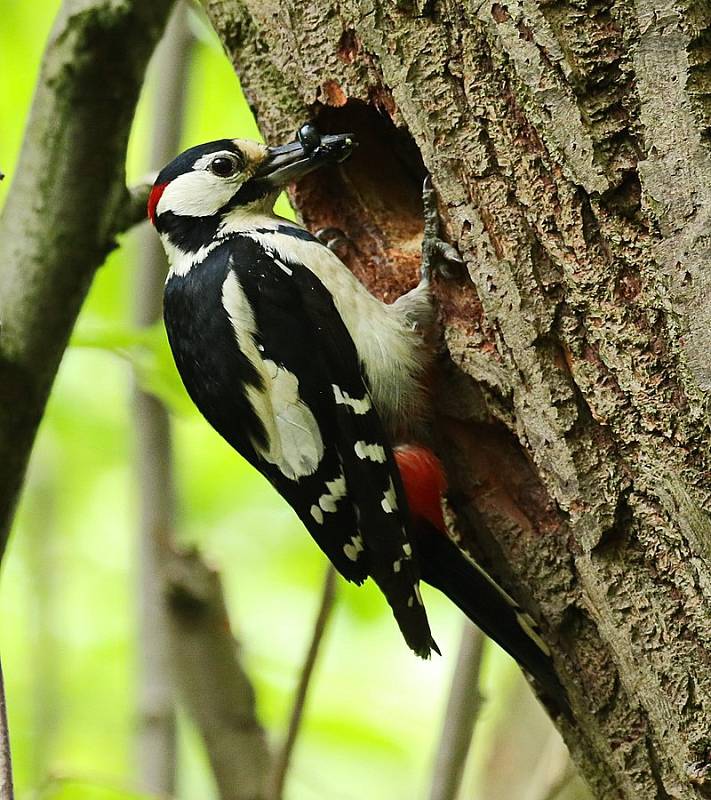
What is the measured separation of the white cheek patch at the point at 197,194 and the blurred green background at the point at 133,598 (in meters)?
0.87

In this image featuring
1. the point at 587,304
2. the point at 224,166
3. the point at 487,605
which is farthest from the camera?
the point at 224,166

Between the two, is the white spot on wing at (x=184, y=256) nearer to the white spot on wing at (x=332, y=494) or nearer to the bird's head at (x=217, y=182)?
the bird's head at (x=217, y=182)

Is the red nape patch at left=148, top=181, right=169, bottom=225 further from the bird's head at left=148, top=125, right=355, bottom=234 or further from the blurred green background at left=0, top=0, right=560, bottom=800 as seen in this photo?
the blurred green background at left=0, top=0, right=560, bottom=800

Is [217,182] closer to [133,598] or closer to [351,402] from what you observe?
[351,402]

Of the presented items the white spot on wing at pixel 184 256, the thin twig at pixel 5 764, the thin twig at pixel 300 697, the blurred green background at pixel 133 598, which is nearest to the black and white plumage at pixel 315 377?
the white spot on wing at pixel 184 256

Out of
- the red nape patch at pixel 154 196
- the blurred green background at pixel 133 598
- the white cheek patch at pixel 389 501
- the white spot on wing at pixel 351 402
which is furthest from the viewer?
the blurred green background at pixel 133 598

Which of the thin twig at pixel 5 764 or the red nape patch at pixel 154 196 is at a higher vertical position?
the red nape patch at pixel 154 196

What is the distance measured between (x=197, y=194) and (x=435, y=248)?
80 cm

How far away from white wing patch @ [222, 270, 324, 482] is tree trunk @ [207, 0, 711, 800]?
0.40 m

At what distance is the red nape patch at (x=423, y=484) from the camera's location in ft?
8.14

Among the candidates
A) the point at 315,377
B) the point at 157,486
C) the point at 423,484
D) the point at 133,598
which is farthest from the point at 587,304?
the point at 133,598

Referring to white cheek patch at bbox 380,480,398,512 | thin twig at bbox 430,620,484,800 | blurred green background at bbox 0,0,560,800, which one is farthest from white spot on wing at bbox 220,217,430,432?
blurred green background at bbox 0,0,560,800

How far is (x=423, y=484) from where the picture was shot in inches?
97.9

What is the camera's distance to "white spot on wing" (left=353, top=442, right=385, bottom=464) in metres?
2.48
